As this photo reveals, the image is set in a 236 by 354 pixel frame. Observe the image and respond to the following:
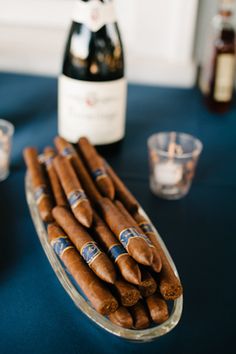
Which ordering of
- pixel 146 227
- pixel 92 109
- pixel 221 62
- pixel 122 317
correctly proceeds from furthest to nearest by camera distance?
pixel 221 62 → pixel 92 109 → pixel 146 227 → pixel 122 317

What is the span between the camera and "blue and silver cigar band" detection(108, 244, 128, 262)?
53 cm

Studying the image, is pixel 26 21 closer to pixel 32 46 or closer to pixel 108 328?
pixel 32 46

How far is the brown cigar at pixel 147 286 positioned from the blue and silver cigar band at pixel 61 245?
0.31 ft

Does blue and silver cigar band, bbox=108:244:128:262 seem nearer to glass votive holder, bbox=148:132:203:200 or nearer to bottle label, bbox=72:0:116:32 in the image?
glass votive holder, bbox=148:132:203:200

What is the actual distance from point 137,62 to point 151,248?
0.81m

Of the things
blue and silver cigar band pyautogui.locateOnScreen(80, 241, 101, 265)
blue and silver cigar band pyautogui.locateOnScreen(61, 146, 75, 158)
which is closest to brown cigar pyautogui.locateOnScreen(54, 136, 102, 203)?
blue and silver cigar band pyautogui.locateOnScreen(61, 146, 75, 158)

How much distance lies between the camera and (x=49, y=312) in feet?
1.85

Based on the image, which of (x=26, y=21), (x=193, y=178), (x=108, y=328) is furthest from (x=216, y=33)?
(x=108, y=328)

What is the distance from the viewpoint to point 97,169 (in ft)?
2.32

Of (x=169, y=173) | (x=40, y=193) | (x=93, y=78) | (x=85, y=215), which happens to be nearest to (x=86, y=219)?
(x=85, y=215)

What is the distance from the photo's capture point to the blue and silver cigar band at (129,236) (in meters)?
0.54

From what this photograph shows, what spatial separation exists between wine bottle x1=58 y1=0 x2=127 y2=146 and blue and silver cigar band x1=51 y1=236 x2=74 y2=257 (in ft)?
1.05

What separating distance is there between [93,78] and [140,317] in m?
0.48

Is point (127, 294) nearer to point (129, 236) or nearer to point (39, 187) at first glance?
point (129, 236)
